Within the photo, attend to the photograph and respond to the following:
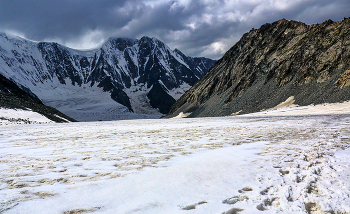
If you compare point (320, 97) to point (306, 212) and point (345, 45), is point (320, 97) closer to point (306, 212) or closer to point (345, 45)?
point (345, 45)

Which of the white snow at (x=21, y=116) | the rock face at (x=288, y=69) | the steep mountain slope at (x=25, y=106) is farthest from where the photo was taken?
the steep mountain slope at (x=25, y=106)

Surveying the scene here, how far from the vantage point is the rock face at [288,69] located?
32.2 m

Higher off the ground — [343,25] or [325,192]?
[343,25]

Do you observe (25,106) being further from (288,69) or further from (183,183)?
(288,69)

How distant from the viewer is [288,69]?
133ft

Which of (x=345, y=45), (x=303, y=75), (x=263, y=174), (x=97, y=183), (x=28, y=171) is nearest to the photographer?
(x=97, y=183)

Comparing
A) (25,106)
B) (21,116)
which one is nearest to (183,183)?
(21,116)

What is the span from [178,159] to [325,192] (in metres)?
2.69

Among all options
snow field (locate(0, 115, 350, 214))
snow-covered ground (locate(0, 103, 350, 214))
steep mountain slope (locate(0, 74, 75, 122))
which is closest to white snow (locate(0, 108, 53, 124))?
steep mountain slope (locate(0, 74, 75, 122))

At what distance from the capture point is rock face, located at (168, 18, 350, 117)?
3216 cm

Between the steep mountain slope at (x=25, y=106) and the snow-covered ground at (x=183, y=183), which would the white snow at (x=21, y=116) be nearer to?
the steep mountain slope at (x=25, y=106)

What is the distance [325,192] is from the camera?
2.69m

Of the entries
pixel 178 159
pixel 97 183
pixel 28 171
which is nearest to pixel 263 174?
pixel 178 159

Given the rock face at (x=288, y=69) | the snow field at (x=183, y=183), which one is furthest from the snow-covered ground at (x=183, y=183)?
the rock face at (x=288, y=69)
